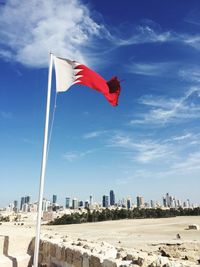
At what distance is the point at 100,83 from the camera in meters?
8.70

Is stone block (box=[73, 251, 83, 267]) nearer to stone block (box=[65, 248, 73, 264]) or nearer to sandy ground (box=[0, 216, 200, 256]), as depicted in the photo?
stone block (box=[65, 248, 73, 264])

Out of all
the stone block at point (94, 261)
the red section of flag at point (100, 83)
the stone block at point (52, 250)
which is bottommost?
the stone block at point (94, 261)

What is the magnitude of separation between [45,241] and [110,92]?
4.30 m

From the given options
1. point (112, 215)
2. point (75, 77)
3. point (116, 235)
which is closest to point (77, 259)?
point (75, 77)

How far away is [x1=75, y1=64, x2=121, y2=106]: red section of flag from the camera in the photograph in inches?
334

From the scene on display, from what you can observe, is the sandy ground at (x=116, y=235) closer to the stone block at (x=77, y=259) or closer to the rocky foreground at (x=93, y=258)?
the rocky foreground at (x=93, y=258)

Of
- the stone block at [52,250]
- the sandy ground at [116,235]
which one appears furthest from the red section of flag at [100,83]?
the sandy ground at [116,235]

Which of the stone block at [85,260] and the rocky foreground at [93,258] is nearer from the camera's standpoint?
the rocky foreground at [93,258]

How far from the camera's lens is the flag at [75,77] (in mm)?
8297

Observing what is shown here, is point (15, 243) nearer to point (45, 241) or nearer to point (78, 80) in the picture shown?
point (45, 241)

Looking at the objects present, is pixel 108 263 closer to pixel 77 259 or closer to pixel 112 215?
pixel 77 259

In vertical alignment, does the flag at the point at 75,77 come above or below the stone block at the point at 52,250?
above

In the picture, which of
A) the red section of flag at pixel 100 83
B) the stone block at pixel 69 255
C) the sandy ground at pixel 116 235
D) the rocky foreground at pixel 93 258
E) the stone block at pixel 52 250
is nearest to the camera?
the rocky foreground at pixel 93 258

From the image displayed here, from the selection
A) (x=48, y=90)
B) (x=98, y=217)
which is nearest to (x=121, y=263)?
(x=48, y=90)
